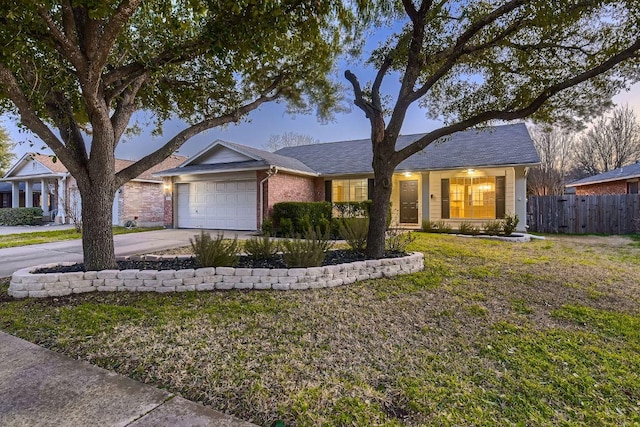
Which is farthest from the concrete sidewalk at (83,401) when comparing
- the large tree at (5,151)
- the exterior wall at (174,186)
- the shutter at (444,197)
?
the large tree at (5,151)

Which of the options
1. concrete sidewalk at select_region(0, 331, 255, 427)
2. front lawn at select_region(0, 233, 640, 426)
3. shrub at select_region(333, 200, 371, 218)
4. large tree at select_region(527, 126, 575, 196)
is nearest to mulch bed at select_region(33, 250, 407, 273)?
front lawn at select_region(0, 233, 640, 426)

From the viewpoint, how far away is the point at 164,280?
457cm

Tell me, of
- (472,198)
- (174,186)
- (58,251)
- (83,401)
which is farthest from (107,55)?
(472,198)

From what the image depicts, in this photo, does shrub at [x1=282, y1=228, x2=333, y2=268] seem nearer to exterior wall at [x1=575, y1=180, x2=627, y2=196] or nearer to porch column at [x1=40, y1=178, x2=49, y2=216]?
exterior wall at [x1=575, y1=180, x2=627, y2=196]

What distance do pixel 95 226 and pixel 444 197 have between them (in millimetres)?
12234

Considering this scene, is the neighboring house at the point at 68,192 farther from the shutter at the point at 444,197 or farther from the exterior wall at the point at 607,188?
the exterior wall at the point at 607,188

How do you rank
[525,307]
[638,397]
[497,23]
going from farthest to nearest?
[497,23]
[525,307]
[638,397]

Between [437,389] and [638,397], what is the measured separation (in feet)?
5.00

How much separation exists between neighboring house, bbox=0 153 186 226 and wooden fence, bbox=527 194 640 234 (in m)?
18.9

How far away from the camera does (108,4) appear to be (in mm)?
3506

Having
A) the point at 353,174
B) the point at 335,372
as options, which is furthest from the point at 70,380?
the point at 353,174

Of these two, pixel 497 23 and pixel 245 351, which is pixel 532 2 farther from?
pixel 245 351

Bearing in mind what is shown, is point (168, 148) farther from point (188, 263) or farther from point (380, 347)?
point (380, 347)

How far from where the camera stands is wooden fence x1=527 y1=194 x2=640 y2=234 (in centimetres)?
1228
